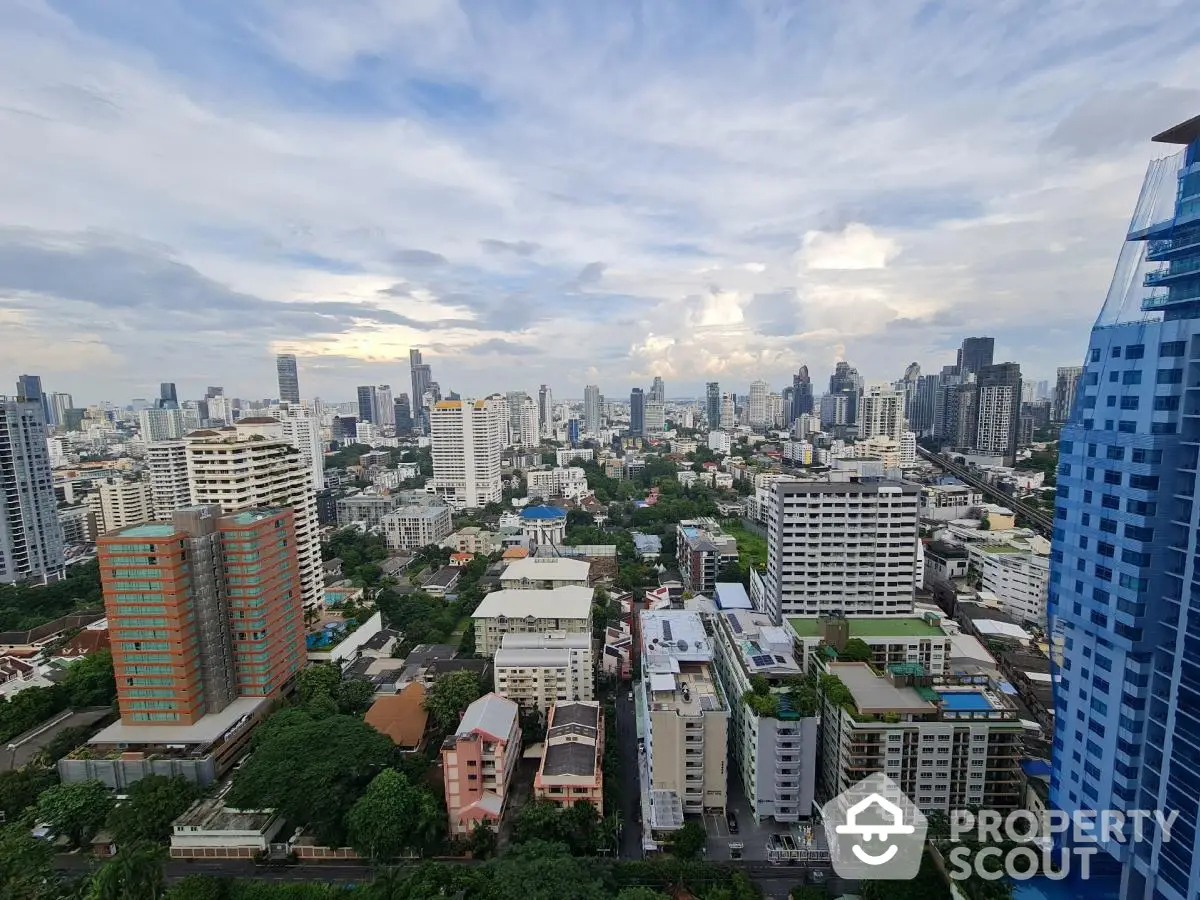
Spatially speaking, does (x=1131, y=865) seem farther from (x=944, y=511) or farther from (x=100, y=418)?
(x=100, y=418)

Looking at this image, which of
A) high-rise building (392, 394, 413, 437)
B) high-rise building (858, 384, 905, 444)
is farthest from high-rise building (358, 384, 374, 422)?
high-rise building (858, 384, 905, 444)

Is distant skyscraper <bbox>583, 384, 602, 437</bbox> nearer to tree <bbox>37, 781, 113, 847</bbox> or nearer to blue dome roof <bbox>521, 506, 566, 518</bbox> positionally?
blue dome roof <bbox>521, 506, 566, 518</bbox>

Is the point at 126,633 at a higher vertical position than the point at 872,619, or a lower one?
higher

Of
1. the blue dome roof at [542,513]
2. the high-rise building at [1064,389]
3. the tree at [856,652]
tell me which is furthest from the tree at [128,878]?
the high-rise building at [1064,389]

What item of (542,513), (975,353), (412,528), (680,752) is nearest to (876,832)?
(680,752)

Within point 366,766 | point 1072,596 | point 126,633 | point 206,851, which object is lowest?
point 206,851

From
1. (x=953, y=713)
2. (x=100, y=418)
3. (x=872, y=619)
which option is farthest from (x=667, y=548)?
(x=100, y=418)
